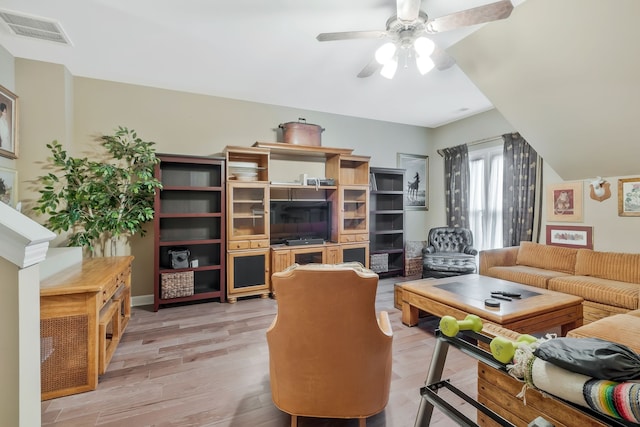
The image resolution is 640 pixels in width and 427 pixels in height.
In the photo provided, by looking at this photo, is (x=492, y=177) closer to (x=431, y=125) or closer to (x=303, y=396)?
(x=431, y=125)

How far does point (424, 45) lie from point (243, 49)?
1.74m

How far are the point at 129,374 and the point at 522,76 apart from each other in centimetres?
441

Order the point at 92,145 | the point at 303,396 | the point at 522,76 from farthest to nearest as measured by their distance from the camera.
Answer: the point at 92,145 < the point at 522,76 < the point at 303,396

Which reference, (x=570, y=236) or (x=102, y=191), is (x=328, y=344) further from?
(x=570, y=236)

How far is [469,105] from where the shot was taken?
4.46m

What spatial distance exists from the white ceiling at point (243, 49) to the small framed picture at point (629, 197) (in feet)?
6.40

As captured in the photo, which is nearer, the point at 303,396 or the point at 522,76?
the point at 303,396

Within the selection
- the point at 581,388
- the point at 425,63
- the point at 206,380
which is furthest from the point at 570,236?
the point at 206,380

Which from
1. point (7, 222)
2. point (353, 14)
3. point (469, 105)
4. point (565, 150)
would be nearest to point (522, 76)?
point (565, 150)

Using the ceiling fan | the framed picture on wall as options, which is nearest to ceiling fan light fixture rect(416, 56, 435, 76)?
the ceiling fan

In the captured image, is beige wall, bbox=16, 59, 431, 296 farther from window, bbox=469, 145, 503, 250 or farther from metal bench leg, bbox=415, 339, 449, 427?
metal bench leg, bbox=415, 339, 449, 427

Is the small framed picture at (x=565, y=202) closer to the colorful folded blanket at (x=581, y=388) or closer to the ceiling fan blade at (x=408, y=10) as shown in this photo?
the ceiling fan blade at (x=408, y=10)

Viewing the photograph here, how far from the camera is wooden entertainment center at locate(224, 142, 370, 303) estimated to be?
3.84 m

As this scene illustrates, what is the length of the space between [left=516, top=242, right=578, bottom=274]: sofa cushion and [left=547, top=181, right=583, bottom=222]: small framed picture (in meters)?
0.44
